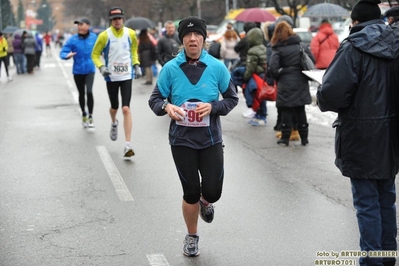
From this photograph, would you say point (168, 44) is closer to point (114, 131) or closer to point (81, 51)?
point (81, 51)

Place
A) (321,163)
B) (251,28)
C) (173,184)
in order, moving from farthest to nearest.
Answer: (251,28) < (321,163) < (173,184)

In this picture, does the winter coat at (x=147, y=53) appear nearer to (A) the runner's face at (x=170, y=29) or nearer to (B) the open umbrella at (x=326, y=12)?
(A) the runner's face at (x=170, y=29)

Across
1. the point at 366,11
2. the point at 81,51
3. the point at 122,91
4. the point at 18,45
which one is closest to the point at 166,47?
the point at 81,51

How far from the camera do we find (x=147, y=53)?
75.2 feet

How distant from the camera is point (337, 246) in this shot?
6094 mm

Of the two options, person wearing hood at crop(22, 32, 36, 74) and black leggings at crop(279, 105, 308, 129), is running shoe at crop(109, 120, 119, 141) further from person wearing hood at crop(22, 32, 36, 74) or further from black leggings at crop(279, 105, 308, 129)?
person wearing hood at crop(22, 32, 36, 74)

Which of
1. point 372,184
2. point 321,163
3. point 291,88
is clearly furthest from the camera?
point 291,88

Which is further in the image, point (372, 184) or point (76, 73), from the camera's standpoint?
point (76, 73)

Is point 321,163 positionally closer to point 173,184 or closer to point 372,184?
point 173,184

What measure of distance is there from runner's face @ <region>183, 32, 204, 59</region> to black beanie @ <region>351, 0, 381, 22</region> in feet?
3.79

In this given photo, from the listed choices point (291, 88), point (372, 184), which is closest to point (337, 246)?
point (372, 184)

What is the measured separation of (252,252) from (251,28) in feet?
26.9

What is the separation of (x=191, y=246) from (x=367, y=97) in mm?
1848

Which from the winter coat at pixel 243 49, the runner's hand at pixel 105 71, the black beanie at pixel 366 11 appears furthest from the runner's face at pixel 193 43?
the winter coat at pixel 243 49
